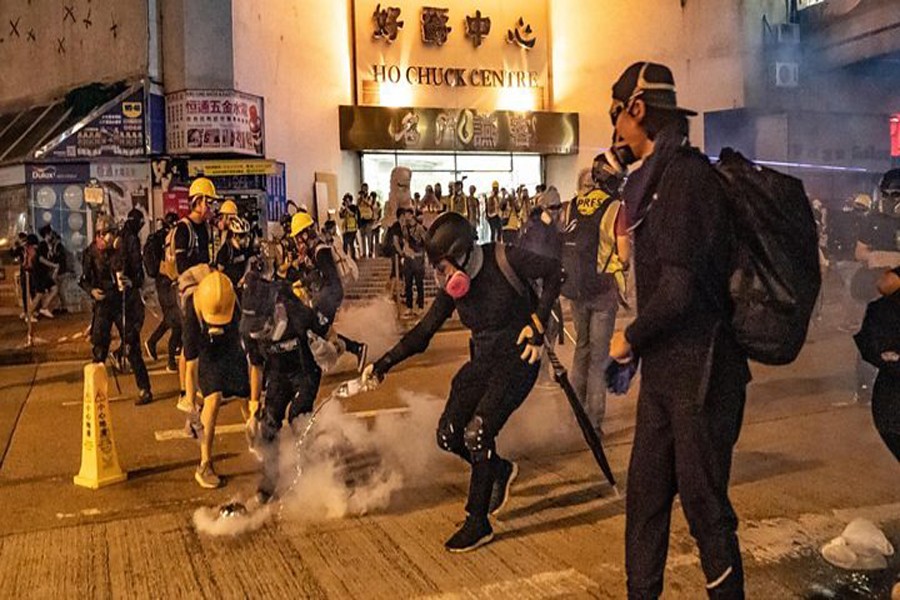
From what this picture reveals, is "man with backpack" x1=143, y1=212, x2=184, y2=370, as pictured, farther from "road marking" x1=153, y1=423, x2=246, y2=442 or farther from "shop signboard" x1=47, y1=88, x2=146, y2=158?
"shop signboard" x1=47, y1=88, x2=146, y2=158

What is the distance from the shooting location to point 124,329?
9258 mm

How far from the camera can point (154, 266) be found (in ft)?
33.6

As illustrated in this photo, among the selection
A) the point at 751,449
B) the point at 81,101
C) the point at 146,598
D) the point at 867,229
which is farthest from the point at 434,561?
the point at 81,101

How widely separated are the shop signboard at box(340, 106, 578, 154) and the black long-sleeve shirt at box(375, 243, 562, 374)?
1843 cm

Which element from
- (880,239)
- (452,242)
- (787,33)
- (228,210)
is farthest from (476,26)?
(452,242)

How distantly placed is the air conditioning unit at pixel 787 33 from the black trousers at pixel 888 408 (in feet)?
77.6

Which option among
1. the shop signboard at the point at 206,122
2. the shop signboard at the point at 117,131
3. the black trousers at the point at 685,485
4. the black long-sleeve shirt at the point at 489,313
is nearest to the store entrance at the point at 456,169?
the shop signboard at the point at 206,122

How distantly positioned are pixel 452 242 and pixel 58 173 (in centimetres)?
1610

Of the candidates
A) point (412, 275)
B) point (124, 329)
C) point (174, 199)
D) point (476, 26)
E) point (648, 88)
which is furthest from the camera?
point (476, 26)

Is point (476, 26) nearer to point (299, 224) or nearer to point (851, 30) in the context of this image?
point (851, 30)

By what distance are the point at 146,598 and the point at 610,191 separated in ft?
12.8

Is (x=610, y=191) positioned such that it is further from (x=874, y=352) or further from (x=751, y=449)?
(x=874, y=352)

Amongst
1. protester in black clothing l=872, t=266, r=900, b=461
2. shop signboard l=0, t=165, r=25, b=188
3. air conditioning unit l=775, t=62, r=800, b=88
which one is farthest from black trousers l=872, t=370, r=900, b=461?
air conditioning unit l=775, t=62, r=800, b=88

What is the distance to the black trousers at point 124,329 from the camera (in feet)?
29.3
